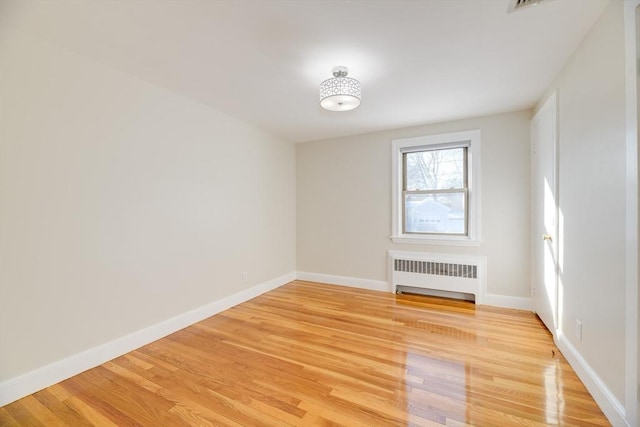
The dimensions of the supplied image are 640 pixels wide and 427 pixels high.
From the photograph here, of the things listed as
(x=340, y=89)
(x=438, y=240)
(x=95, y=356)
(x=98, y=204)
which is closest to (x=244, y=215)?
(x=98, y=204)

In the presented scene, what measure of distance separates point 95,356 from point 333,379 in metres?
1.85

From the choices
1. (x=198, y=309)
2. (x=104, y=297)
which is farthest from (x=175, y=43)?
(x=198, y=309)

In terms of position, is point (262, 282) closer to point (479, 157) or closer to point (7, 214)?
point (7, 214)

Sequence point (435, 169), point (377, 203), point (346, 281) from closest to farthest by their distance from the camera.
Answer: point (435, 169)
point (377, 203)
point (346, 281)

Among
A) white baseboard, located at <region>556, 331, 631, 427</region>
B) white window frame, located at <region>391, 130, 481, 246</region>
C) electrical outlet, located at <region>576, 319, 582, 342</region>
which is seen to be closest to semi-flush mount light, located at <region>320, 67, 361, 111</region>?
white window frame, located at <region>391, 130, 481, 246</region>

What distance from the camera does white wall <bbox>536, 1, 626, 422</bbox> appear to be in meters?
1.45

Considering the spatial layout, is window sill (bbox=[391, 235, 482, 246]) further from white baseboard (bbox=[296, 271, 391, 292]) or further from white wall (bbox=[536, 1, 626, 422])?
white wall (bbox=[536, 1, 626, 422])

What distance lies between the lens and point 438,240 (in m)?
3.61

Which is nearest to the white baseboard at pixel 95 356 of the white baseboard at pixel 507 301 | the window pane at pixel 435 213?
the window pane at pixel 435 213

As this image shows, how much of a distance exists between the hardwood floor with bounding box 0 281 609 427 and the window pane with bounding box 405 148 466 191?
1.77 m

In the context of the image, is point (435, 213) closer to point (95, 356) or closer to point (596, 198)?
point (596, 198)

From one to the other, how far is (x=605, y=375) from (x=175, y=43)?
3.48m

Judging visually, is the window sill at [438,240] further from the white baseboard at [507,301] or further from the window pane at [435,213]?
the white baseboard at [507,301]

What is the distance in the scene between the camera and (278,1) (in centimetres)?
151
